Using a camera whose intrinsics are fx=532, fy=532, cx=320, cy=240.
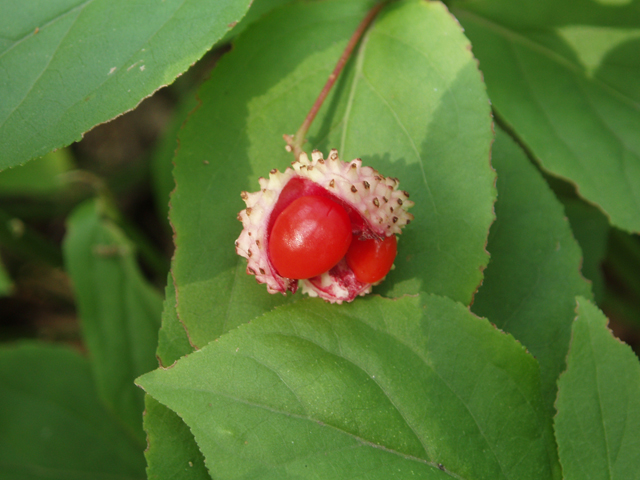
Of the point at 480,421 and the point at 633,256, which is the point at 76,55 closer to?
the point at 480,421


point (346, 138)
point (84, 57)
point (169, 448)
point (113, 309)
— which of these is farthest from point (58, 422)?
point (346, 138)

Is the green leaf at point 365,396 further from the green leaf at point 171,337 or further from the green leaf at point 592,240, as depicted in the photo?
the green leaf at point 592,240

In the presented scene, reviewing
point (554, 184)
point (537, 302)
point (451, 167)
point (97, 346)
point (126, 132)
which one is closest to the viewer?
point (451, 167)

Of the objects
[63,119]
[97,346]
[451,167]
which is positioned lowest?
[97,346]

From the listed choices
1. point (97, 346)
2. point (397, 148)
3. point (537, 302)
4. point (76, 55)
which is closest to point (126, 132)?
point (97, 346)

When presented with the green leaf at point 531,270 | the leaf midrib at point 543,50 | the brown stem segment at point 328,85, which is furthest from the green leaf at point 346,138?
the leaf midrib at point 543,50

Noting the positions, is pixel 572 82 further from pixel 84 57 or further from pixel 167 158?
pixel 167 158
